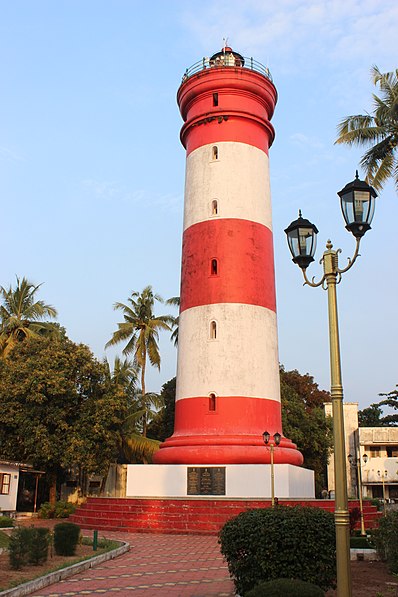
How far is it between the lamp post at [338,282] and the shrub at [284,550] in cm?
207

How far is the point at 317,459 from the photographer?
1590 inches

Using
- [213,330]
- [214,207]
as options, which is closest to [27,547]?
[213,330]

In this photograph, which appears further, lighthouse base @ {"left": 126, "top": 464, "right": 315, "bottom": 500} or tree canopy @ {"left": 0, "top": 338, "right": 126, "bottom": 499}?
tree canopy @ {"left": 0, "top": 338, "right": 126, "bottom": 499}

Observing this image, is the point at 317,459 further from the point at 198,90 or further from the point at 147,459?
the point at 198,90

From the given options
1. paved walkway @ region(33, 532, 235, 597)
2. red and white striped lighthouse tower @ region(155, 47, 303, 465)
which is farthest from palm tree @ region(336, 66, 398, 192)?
paved walkway @ region(33, 532, 235, 597)

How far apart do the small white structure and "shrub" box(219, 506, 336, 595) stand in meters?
18.3

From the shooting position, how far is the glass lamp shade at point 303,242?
8562 millimetres

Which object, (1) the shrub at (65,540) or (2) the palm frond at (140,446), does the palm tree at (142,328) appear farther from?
(1) the shrub at (65,540)

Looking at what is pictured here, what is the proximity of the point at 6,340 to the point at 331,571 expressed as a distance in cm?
2762

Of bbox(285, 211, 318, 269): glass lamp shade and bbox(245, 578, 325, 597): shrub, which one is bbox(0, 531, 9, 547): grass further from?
bbox(285, 211, 318, 269): glass lamp shade

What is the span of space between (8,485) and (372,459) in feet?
115

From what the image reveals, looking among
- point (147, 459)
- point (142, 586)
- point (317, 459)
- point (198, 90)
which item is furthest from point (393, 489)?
point (142, 586)

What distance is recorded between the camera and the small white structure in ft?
83.6

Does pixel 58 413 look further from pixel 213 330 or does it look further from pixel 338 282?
pixel 338 282
